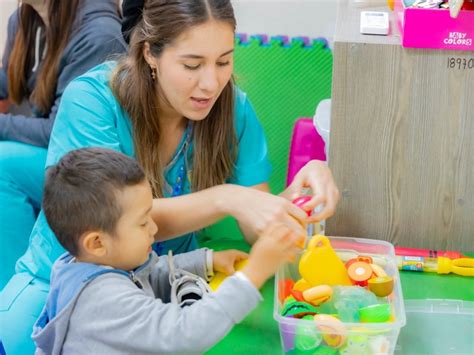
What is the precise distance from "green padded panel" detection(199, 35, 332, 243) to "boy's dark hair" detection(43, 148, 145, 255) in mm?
1278

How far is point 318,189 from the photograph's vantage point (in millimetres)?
1305

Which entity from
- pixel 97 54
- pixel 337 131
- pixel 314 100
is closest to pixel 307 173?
pixel 337 131

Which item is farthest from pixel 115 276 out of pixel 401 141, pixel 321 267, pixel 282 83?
pixel 282 83

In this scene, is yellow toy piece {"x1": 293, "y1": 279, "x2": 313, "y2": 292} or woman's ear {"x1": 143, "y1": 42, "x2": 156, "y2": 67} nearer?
yellow toy piece {"x1": 293, "y1": 279, "x2": 313, "y2": 292}

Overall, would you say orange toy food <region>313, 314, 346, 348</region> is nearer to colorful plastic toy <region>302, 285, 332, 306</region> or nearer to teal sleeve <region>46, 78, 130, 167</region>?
colorful plastic toy <region>302, 285, 332, 306</region>

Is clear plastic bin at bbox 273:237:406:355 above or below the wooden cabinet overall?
below

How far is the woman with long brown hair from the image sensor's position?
201cm

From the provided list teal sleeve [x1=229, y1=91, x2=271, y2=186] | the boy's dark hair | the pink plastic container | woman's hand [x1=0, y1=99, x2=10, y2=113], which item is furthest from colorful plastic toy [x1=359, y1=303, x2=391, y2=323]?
woman's hand [x1=0, y1=99, x2=10, y2=113]

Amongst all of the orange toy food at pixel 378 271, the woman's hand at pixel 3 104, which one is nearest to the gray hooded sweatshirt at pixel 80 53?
the woman's hand at pixel 3 104

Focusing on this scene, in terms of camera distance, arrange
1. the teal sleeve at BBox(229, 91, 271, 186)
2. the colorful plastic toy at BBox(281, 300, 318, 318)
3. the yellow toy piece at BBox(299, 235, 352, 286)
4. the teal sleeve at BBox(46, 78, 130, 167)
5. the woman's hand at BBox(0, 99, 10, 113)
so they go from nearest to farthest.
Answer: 1. the colorful plastic toy at BBox(281, 300, 318, 318)
2. the yellow toy piece at BBox(299, 235, 352, 286)
3. the teal sleeve at BBox(46, 78, 130, 167)
4. the teal sleeve at BBox(229, 91, 271, 186)
5. the woman's hand at BBox(0, 99, 10, 113)

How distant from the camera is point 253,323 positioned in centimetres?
129

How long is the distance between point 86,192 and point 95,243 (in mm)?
73

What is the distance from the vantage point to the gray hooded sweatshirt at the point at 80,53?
201 cm

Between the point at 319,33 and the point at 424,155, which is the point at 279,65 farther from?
the point at 424,155
